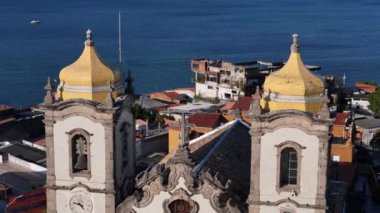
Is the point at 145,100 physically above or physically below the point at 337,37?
below

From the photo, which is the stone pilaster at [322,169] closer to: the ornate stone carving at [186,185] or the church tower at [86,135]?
the ornate stone carving at [186,185]

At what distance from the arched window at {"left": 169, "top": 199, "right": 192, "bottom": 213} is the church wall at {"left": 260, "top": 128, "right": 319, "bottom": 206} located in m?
2.76

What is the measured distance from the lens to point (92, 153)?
25.1m

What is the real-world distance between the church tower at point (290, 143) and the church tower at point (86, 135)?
18.1ft

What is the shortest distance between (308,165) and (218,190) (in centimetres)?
339

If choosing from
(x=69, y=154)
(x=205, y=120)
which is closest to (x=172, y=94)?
(x=205, y=120)

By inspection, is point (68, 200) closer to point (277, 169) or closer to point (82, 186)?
point (82, 186)

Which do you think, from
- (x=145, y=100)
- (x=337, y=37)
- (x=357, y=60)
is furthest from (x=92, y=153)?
(x=337, y=37)

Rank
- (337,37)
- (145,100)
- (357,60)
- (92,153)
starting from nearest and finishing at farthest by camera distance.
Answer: (92,153) → (145,100) → (357,60) → (337,37)

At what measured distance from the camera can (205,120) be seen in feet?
181

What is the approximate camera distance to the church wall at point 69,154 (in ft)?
81.5

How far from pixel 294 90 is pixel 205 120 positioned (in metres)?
32.7

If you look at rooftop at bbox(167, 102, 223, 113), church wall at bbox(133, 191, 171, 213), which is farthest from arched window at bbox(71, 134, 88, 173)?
rooftop at bbox(167, 102, 223, 113)

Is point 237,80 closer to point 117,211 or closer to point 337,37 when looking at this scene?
point 117,211
